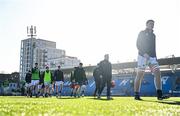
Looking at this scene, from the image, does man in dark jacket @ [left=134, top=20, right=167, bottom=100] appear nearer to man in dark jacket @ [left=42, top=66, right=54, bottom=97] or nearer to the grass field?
the grass field

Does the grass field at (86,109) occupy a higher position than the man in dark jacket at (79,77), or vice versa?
the man in dark jacket at (79,77)

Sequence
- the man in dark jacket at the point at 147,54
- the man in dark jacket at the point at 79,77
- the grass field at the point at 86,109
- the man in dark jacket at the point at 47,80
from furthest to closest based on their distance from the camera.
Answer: the man in dark jacket at the point at 47,80 → the man in dark jacket at the point at 79,77 → the man in dark jacket at the point at 147,54 → the grass field at the point at 86,109

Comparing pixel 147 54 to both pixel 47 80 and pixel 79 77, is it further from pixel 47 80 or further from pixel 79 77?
pixel 47 80

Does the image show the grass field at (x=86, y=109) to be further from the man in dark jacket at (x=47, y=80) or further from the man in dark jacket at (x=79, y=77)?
the man in dark jacket at (x=47, y=80)

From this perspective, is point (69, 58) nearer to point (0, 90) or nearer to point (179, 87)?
point (0, 90)

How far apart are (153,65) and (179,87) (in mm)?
17880

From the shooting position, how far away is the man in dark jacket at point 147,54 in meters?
11.2

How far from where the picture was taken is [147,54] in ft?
36.9

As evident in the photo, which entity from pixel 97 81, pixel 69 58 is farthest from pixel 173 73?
pixel 69 58

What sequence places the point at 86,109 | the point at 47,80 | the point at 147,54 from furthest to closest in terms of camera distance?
1. the point at 47,80
2. the point at 147,54
3. the point at 86,109

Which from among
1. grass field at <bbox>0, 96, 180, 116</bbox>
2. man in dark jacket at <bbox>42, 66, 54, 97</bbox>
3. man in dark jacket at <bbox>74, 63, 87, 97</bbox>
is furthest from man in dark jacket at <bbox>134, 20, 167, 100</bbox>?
man in dark jacket at <bbox>42, 66, 54, 97</bbox>

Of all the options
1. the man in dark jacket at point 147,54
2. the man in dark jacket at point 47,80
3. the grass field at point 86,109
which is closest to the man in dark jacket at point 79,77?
the man in dark jacket at point 47,80

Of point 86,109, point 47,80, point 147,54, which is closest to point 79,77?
point 47,80

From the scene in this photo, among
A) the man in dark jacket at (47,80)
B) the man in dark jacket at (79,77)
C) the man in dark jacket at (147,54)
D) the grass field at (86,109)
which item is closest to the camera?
the grass field at (86,109)
